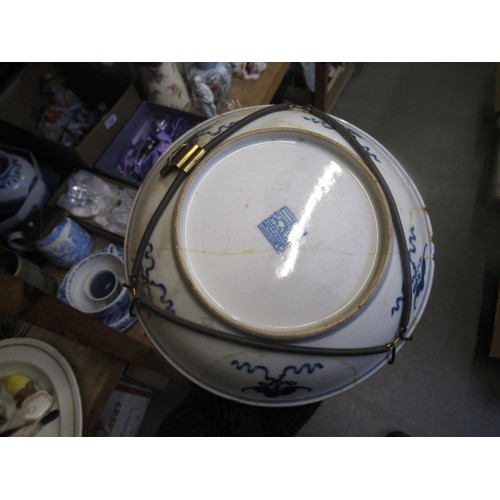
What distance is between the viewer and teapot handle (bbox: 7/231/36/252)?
42.3 inches

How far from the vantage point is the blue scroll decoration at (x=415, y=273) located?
0.58 metres

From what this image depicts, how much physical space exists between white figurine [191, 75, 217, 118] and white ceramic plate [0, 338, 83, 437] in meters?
0.99

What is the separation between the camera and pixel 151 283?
1.93 ft

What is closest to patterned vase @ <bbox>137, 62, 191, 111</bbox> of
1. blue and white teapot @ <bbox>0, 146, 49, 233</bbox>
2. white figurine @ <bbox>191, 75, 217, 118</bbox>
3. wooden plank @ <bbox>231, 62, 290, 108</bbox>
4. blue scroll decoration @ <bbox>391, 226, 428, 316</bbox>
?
white figurine @ <bbox>191, 75, 217, 118</bbox>

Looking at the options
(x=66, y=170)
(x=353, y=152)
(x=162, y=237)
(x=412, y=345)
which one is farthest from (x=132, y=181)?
(x=412, y=345)

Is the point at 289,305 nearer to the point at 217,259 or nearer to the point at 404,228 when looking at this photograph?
the point at 217,259

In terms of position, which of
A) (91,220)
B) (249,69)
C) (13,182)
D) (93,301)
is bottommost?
(93,301)

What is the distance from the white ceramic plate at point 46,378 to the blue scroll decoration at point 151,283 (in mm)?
386

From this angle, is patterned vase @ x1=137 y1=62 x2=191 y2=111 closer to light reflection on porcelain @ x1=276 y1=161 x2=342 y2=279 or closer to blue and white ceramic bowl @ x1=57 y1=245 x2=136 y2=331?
blue and white ceramic bowl @ x1=57 y1=245 x2=136 y2=331

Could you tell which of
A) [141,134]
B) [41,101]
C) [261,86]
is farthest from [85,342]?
[261,86]

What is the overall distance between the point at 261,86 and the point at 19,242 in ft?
3.39

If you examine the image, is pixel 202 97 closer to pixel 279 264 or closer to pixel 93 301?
pixel 93 301

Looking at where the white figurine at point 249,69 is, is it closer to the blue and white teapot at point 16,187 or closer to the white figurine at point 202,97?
the white figurine at point 202,97

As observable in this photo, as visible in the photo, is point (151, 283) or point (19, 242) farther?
point (19, 242)
